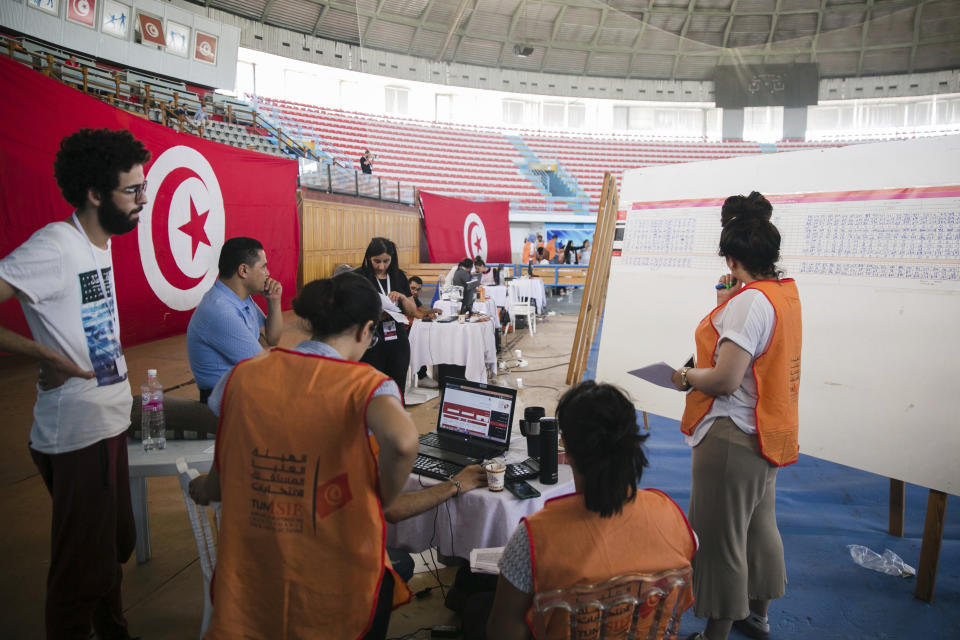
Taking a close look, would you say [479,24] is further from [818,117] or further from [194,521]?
[194,521]

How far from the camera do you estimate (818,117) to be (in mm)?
20812

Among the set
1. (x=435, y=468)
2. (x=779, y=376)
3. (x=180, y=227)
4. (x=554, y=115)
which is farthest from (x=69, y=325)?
(x=554, y=115)

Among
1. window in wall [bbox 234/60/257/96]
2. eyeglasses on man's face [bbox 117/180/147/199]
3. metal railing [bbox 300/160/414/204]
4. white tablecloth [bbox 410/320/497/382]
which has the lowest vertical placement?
white tablecloth [bbox 410/320/497/382]

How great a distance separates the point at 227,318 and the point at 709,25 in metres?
7.21

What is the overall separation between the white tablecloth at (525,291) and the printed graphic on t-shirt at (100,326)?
7402 mm

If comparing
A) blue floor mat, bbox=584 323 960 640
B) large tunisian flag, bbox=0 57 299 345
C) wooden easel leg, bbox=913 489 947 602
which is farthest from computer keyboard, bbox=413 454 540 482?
large tunisian flag, bbox=0 57 299 345

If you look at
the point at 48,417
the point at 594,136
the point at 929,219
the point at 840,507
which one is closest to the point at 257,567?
the point at 48,417

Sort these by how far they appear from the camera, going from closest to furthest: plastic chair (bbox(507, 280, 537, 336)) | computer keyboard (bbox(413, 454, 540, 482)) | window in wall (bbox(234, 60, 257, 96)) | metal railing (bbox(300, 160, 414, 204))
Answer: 1. computer keyboard (bbox(413, 454, 540, 482))
2. plastic chair (bbox(507, 280, 537, 336))
3. metal railing (bbox(300, 160, 414, 204))
4. window in wall (bbox(234, 60, 257, 96))

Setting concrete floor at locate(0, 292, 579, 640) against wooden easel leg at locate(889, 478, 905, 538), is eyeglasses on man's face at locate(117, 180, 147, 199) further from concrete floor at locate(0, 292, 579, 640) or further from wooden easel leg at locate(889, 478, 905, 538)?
wooden easel leg at locate(889, 478, 905, 538)

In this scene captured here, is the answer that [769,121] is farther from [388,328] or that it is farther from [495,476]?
[495,476]

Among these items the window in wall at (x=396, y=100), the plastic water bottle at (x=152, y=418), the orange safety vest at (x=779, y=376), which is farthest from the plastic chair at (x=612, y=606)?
the window in wall at (x=396, y=100)

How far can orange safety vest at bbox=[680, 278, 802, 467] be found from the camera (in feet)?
5.28

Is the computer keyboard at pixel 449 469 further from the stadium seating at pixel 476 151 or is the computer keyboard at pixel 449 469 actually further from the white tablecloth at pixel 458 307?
the stadium seating at pixel 476 151

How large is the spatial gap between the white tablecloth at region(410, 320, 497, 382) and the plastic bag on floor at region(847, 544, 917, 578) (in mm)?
3303
